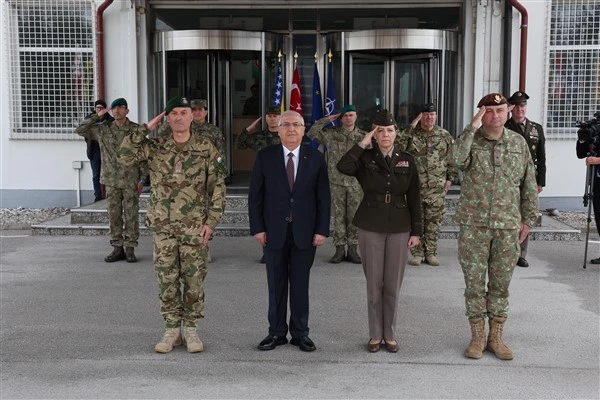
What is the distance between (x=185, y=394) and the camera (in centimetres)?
429

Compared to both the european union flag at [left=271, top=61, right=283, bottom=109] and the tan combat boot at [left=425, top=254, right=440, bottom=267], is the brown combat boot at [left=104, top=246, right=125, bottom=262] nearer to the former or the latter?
the tan combat boot at [left=425, top=254, right=440, bottom=267]

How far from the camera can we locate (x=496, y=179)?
482 cm

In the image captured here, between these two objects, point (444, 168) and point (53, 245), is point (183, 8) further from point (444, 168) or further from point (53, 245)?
point (444, 168)

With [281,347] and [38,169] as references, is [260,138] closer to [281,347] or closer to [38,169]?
[281,347]

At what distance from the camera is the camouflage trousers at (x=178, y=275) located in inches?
195

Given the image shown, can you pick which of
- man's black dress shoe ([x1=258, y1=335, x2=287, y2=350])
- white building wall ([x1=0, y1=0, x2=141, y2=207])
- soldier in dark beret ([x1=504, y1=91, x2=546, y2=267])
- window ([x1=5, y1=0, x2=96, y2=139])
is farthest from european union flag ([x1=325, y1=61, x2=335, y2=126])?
man's black dress shoe ([x1=258, y1=335, x2=287, y2=350])

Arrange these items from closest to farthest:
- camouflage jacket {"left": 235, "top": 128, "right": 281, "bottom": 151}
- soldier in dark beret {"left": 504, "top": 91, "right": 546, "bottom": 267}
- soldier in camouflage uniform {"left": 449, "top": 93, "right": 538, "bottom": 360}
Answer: soldier in camouflage uniform {"left": 449, "top": 93, "right": 538, "bottom": 360} → soldier in dark beret {"left": 504, "top": 91, "right": 546, "bottom": 267} → camouflage jacket {"left": 235, "top": 128, "right": 281, "bottom": 151}

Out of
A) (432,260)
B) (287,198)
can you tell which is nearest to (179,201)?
(287,198)

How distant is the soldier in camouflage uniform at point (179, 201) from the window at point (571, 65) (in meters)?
7.88

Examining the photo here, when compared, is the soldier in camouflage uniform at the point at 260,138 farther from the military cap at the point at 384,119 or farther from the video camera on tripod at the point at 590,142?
the video camera on tripod at the point at 590,142

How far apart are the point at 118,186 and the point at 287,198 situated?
3841mm

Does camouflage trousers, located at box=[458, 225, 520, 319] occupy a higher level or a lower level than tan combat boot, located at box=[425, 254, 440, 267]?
higher

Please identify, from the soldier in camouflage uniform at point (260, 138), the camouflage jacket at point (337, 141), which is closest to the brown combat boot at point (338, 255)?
the camouflage jacket at point (337, 141)

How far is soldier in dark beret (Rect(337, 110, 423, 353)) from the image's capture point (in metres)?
5.02
